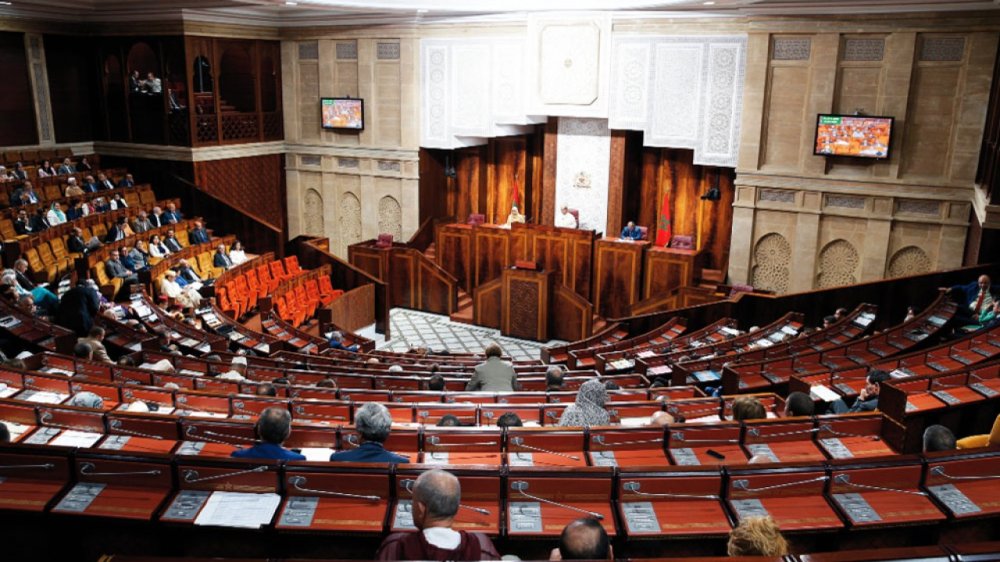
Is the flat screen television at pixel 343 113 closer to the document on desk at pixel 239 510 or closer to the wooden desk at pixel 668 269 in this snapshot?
the wooden desk at pixel 668 269

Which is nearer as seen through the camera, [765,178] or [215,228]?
[765,178]

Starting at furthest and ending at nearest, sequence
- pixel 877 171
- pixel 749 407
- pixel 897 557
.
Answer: pixel 877 171, pixel 749 407, pixel 897 557

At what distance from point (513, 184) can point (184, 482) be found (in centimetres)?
1259

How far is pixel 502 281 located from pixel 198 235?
5288 millimetres

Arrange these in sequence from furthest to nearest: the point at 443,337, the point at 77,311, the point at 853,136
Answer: the point at 443,337
the point at 853,136
the point at 77,311

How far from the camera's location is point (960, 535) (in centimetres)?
364

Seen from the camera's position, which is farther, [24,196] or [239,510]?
[24,196]

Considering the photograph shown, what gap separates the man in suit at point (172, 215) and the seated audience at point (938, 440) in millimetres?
12406

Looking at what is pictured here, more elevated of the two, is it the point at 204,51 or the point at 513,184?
the point at 204,51

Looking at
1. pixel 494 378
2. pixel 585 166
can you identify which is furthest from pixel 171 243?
pixel 494 378

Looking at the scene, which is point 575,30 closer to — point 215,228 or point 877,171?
point 877,171

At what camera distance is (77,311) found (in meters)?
8.47

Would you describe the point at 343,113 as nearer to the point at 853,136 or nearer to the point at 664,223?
the point at 664,223

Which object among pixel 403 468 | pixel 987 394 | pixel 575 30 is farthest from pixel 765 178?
pixel 403 468
